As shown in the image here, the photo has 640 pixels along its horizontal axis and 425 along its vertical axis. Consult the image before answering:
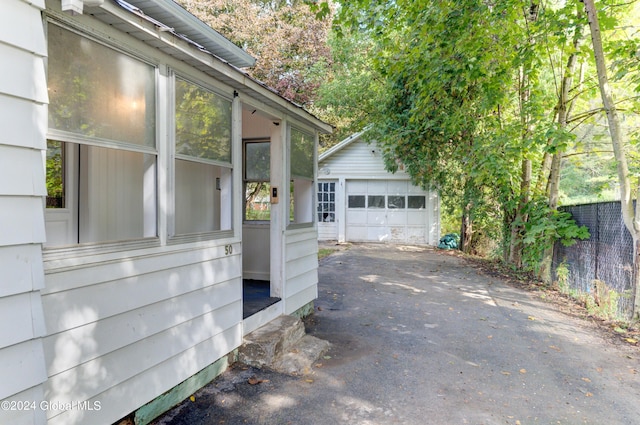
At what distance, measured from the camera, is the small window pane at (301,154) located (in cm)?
476

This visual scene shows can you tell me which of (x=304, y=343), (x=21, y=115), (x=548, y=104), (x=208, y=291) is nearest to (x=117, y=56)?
(x=21, y=115)

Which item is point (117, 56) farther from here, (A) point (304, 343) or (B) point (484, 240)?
(B) point (484, 240)

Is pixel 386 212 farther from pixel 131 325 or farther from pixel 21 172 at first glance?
pixel 21 172

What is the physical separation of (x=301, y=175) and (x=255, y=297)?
1690 mm

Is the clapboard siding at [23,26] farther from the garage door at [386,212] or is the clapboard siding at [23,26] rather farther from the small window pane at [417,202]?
the small window pane at [417,202]

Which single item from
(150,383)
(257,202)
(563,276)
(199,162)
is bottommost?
(563,276)

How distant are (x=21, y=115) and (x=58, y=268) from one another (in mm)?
772

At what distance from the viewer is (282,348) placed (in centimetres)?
379

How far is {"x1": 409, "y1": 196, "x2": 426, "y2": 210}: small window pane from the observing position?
43.6 ft

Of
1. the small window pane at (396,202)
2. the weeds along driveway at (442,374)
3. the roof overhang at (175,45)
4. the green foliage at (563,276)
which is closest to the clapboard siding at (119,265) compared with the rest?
the weeds along driveway at (442,374)

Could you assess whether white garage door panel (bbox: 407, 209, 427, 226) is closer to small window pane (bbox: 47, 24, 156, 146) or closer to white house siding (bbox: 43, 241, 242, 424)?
white house siding (bbox: 43, 241, 242, 424)

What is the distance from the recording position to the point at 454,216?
1337cm

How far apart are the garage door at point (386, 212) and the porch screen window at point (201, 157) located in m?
9.75

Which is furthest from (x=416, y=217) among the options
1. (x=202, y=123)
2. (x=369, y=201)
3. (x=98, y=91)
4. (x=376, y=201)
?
(x=98, y=91)
